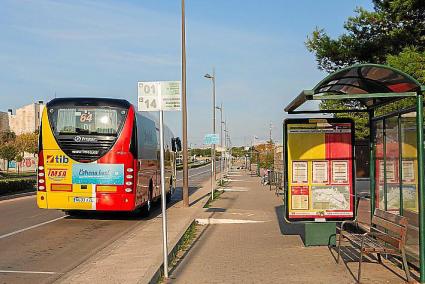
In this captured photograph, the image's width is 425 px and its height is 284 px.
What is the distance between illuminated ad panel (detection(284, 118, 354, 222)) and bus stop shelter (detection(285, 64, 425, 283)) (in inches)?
17.6

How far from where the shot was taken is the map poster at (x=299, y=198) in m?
10.5

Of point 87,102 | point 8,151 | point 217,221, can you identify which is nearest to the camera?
point 87,102

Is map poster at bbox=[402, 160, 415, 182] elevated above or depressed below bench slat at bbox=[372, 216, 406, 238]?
above

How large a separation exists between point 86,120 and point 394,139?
8.83 meters

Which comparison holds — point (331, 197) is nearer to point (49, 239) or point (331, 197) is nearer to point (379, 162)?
point (379, 162)

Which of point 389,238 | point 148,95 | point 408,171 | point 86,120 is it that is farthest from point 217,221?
point 389,238

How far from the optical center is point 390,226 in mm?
7676

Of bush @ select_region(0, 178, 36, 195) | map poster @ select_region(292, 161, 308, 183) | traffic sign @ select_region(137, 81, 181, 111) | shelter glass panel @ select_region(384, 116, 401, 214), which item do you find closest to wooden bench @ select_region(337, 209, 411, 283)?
shelter glass panel @ select_region(384, 116, 401, 214)

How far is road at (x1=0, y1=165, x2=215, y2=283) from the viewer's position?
8938 millimetres

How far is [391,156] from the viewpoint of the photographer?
9195 millimetres

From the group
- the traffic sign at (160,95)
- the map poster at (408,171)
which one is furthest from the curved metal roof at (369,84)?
the traffic sign at (160,95)

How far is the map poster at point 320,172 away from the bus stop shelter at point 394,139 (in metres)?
0.87

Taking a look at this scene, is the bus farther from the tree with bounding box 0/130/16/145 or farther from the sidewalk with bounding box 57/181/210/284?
the tree with bounding box 0/130/16/145

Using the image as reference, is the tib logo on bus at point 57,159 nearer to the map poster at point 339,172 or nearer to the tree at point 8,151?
the map poster at point 339,172
